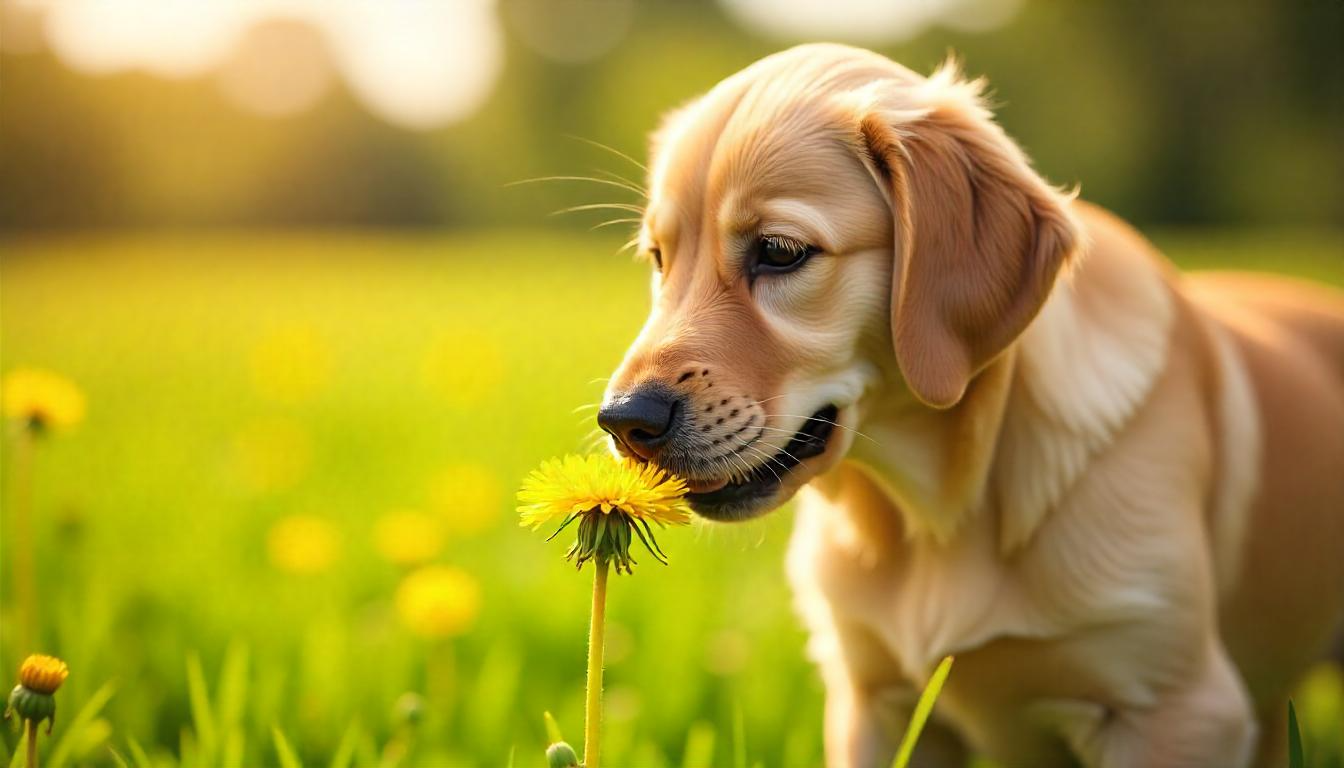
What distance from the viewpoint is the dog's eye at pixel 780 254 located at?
7.36ft

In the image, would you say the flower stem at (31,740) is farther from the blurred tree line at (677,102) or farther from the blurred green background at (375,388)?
the blurred tree line at (677,102)

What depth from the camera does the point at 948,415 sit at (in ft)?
7.86

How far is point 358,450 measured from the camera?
5723 millimetres

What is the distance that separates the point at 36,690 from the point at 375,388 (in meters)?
5.71

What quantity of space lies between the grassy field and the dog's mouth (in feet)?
1.14

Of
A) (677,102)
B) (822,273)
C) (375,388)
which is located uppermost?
(677,102)

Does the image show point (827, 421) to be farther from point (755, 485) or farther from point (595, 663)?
point (595, 663)

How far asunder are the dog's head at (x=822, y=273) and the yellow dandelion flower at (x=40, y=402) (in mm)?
1161

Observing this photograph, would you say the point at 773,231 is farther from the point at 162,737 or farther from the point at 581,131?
the point at 581,131

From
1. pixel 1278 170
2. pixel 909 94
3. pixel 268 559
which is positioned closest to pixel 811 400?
pixel 909 94

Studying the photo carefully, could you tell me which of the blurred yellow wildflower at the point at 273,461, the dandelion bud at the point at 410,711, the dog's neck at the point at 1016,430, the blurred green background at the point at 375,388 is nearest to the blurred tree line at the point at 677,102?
the blurred green background at the point at 375,388

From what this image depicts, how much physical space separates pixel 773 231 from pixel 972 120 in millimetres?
524

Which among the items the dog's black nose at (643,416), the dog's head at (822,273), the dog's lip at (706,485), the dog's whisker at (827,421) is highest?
the dog's head at (822,273)

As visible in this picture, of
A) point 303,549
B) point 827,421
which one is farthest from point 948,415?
point 303,549
